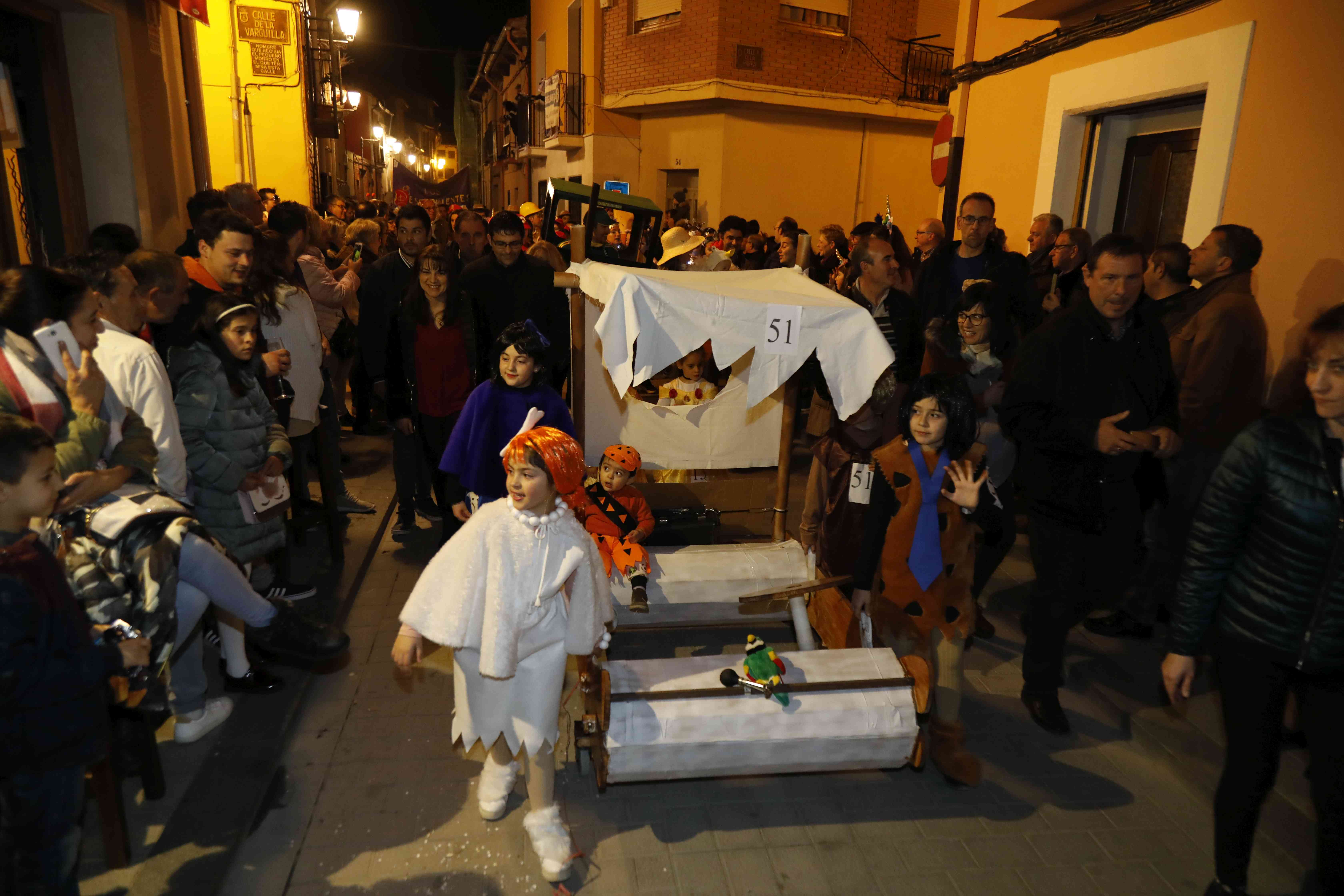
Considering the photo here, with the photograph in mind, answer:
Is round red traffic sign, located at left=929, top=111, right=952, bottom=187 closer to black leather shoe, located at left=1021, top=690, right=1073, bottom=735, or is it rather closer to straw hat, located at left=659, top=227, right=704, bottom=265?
straw hat, located at left=659, top=227, right=704, bottom=265

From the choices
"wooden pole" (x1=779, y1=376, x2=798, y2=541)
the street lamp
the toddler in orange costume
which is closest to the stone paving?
the toddler in orange costume

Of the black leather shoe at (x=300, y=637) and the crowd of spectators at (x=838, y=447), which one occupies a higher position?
the crowd of spectators at (x=838, y=447)

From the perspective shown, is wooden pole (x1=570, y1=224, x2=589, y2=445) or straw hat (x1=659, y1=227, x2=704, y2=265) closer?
wooden pole (x1=570, y1=224, x2=589, y2=445)

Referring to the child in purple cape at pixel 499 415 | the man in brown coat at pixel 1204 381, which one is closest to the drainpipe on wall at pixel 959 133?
the man in brown coat at pixel 1204 381

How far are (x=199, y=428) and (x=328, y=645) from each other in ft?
4.31

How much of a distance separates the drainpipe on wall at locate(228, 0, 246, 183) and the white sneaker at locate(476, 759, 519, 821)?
483 inches

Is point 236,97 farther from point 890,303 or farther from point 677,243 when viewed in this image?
point 890,303

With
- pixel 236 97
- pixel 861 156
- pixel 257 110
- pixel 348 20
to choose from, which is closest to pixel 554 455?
pixel 236 97

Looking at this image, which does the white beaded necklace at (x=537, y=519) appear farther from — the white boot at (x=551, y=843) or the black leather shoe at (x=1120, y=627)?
the black leather shoe at (x=1120, y=627)

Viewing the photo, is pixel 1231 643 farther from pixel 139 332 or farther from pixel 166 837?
pixel 139 332

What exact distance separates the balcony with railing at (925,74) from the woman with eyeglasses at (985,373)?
→ 16014mm

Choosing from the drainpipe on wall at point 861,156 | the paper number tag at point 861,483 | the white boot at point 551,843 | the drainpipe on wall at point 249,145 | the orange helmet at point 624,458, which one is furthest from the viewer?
the drainpipe on wall at point 861,156

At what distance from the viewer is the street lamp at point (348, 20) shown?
679 inches

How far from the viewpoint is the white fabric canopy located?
4223 mm
